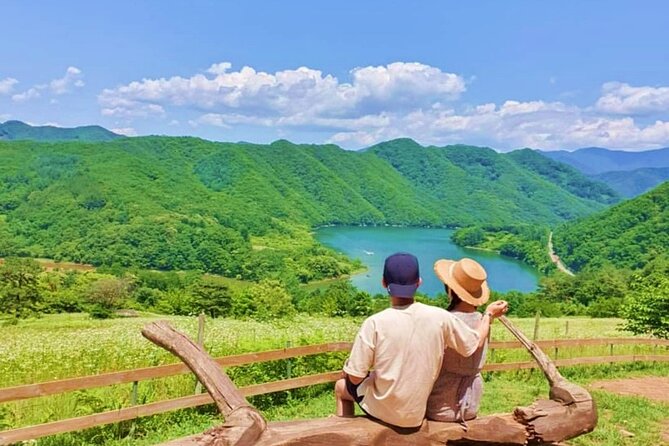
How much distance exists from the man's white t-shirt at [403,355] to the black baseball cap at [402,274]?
94 mm

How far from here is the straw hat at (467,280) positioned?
3551mm

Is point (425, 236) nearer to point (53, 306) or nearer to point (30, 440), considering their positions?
point (53, 306)

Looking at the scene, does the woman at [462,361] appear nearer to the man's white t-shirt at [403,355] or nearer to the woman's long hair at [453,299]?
the woman's long hair at [453,299]

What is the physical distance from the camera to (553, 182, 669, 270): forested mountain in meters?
84.7

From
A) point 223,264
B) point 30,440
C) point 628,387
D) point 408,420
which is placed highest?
point 408,420

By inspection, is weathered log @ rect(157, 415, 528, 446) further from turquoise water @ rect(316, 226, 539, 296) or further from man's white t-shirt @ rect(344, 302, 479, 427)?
turquoise water @ rect(316, 226, 539, 296)

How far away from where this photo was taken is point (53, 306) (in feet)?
138

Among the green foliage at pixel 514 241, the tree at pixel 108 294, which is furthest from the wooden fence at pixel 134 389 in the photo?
the green foliage at pixel 514 241

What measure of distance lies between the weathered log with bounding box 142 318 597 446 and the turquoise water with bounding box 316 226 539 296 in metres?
54.2

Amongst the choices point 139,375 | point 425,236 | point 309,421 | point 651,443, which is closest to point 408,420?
point 309,421

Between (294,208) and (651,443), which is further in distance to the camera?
(294,208)

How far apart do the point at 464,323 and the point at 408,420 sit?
2.16 ft

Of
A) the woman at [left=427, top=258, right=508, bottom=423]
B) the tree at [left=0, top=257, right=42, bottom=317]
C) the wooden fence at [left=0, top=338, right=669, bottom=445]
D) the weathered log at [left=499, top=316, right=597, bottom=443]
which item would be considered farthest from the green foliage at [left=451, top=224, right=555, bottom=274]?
the woman at [left=427, top=258, right=508, bottom=423]

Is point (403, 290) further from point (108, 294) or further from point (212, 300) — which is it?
point (108, 294)
